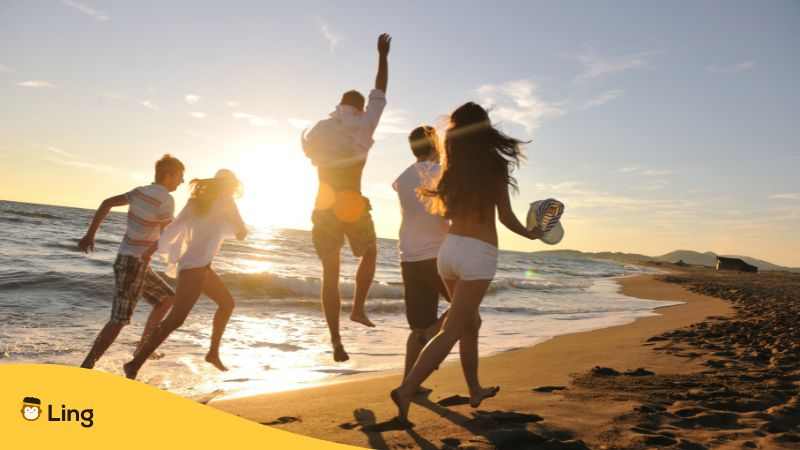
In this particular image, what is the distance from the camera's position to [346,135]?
4.39 m

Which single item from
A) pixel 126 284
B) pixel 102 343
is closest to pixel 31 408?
pixel 102 343

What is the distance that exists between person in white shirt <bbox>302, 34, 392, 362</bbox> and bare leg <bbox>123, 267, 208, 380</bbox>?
131 cm

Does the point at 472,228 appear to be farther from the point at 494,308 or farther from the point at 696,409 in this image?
the point at 494,308

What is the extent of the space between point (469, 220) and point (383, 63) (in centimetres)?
168

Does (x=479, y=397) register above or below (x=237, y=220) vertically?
below

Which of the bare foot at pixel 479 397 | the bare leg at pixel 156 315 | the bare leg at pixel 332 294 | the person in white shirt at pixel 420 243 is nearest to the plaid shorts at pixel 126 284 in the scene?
the bare leg at pixel 156 315

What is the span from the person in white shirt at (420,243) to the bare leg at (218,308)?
196 centimetres

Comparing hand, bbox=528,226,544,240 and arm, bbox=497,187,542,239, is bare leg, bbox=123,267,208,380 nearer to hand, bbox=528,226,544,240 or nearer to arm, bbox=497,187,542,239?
arm, bbox=497,187,542,239

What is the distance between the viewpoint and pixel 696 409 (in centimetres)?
407

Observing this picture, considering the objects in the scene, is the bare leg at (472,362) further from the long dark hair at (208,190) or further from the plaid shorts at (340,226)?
the long dark hair at (208,190)

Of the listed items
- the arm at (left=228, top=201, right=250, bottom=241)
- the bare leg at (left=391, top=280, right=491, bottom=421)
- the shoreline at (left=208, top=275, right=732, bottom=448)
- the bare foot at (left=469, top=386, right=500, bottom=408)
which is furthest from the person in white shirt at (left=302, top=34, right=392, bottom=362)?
the bare foot at (left=469, top=386, right=500, bottom=408)

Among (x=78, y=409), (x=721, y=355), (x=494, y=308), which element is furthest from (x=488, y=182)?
(x=494, y=308)

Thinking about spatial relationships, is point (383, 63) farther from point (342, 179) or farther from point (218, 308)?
point (218, 308)

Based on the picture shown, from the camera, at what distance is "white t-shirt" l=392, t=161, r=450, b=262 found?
447 cm
